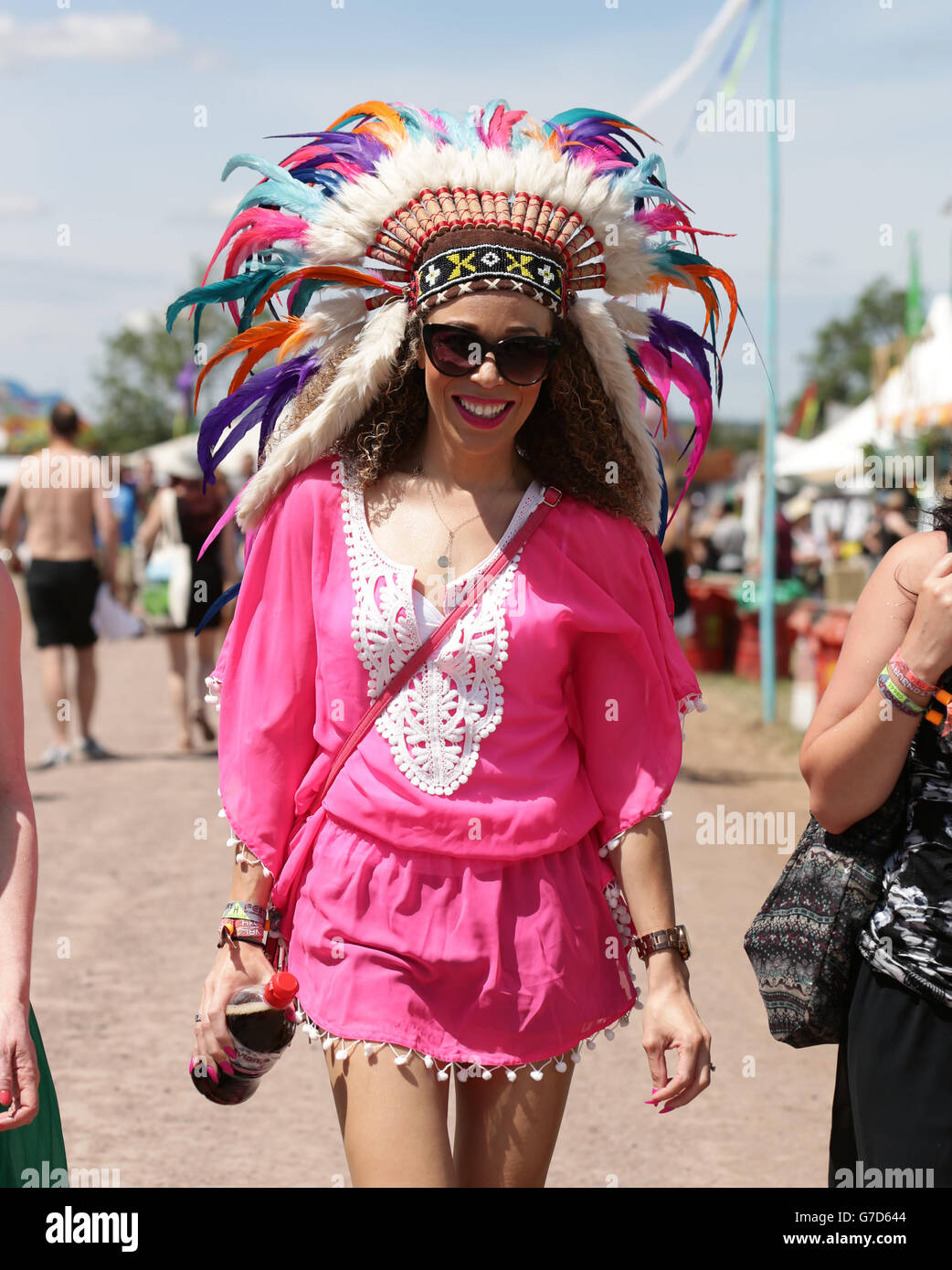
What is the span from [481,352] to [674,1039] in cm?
114

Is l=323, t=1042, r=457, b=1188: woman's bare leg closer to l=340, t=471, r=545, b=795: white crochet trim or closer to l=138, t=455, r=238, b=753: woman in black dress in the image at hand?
l=340, t=471, r=545, b=795: white crochet trim

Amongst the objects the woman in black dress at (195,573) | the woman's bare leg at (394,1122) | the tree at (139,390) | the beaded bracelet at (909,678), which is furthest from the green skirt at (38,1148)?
the tree at (139,390)

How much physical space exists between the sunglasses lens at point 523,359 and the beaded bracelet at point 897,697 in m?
0.73

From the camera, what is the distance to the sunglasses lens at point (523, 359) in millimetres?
2461

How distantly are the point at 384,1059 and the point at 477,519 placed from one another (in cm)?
89

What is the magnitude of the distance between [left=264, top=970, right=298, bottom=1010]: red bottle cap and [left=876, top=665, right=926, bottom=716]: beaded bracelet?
103 centimetres

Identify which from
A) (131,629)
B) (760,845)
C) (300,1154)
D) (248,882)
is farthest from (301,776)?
(131,629)

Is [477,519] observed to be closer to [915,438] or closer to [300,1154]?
[300,1154]

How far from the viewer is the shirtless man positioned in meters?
9.51

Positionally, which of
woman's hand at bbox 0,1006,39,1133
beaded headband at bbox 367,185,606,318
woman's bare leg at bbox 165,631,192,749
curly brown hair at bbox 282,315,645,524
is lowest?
woman's bare leg at bbox 165,631,192,749

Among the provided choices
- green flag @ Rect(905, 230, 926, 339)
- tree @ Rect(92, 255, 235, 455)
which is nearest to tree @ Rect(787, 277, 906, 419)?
tree @ Rect(92, 255, 235, 455)

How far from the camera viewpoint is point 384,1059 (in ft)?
7.80

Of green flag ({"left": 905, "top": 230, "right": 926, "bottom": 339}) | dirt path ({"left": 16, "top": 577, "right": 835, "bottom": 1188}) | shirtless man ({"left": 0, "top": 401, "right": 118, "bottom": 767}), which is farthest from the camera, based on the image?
green flag ({"left": 905, "top": 230, "right": 926, "bottom": 339})

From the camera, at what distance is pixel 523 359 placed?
2467 mm
